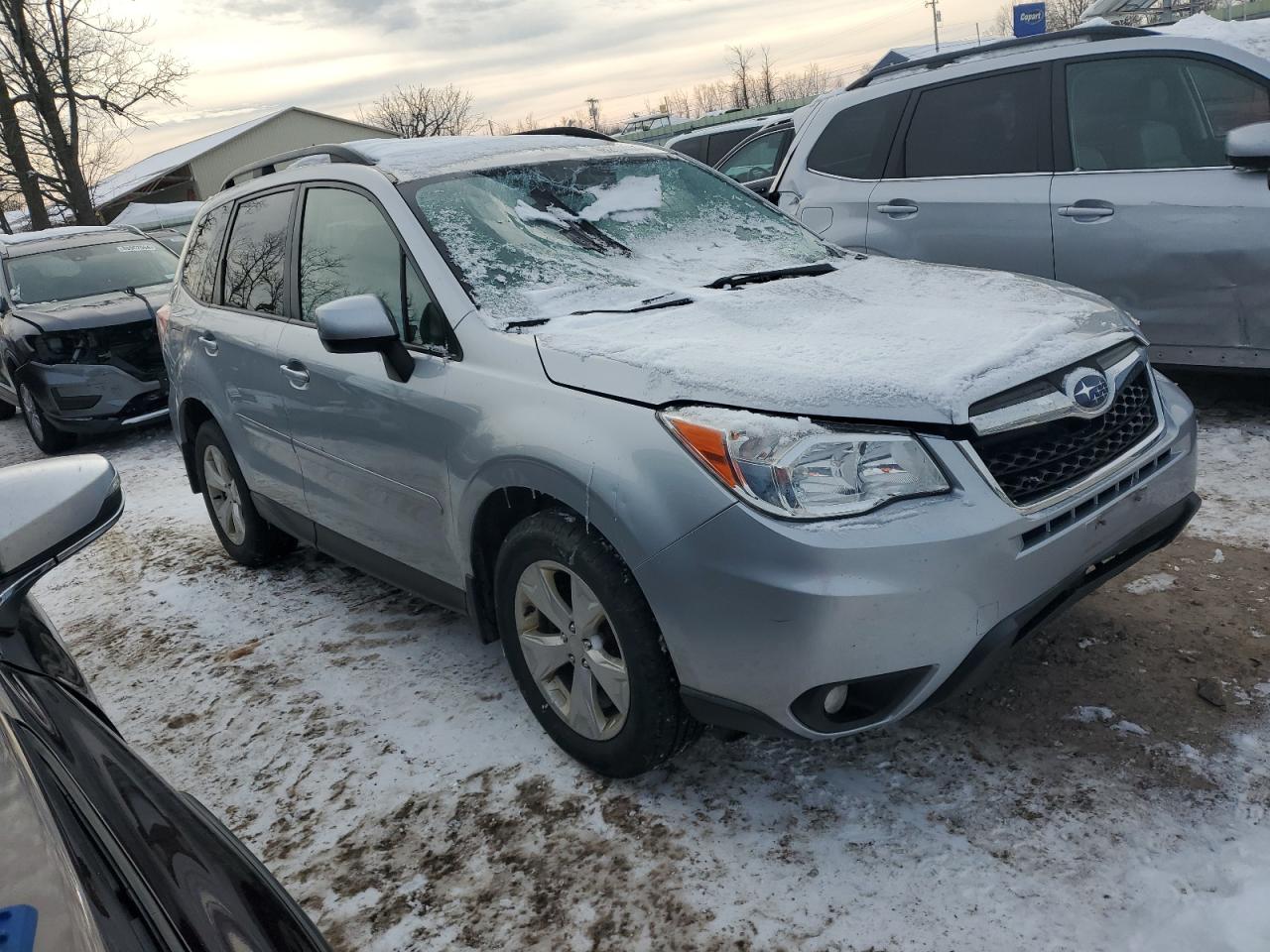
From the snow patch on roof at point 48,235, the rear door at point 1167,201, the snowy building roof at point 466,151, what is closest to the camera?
the snowy building roof at point 466,151

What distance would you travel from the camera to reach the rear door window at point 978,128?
16.8 feet

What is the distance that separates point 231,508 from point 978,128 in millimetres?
4287

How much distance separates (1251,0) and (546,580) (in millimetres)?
28755

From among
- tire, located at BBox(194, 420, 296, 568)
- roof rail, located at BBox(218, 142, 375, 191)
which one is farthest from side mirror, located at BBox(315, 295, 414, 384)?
tire, located at BBox(194, 420, 296, 568)

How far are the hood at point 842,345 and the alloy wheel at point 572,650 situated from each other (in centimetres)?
54

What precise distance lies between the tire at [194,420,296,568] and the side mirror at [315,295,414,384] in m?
1.80

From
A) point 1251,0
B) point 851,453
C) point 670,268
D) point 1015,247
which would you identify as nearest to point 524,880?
point 851,453

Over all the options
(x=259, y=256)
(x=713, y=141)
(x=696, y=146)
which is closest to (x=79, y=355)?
(x=259, y=256)

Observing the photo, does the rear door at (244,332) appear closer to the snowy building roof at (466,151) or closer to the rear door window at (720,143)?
the snowy building roof at (466,151)

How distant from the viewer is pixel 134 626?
14.7 feet

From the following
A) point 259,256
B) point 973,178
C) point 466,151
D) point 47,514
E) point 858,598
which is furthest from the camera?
point 973,178

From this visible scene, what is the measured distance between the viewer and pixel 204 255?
4.70 meters

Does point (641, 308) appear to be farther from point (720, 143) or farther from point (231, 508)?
point (720, 143)

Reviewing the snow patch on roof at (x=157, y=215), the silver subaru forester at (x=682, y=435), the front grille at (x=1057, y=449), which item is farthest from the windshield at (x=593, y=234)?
the snow patch on roof at (x=157, y=215)
